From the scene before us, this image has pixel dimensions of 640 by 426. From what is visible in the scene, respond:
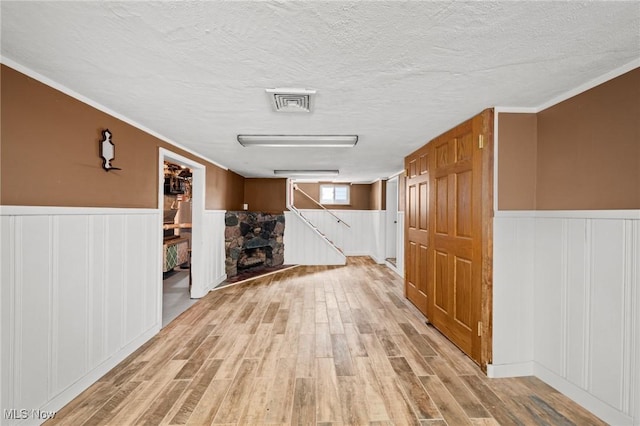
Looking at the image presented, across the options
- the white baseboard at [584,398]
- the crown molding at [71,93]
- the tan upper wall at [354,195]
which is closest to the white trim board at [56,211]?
the crown molding at [71,93]

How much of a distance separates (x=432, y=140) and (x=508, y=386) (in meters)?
2.42

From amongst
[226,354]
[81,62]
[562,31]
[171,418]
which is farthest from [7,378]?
[562,31]

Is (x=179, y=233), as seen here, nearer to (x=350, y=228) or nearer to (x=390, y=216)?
(x=350, y=228)

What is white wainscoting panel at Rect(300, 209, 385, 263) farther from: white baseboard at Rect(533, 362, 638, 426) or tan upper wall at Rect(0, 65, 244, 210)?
white baseboard at Rect(533, 362, 638, 426)

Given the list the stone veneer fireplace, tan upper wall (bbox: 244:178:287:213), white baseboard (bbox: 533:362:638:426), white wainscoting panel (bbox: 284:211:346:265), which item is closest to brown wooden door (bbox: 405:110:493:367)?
white baseboard (bbox: 533:362:638:426)

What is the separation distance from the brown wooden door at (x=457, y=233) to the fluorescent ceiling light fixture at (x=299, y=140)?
1036mm

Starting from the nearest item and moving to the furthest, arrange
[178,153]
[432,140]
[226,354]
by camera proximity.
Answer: [226,354], [432,140], [178,153]

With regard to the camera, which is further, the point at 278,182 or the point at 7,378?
the point at 278,182

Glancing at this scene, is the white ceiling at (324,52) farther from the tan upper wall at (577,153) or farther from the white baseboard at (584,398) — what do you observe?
the white baseboard at (584,398)

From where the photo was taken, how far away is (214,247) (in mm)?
4727

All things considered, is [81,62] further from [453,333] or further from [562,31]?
[453,333]

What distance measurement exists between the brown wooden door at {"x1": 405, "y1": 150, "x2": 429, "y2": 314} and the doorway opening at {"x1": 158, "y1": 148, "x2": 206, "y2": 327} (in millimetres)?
3074

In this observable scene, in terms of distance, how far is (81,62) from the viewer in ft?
4.98

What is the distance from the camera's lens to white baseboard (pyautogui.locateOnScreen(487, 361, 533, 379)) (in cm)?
215
